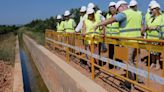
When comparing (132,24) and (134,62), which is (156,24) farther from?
(134,62)

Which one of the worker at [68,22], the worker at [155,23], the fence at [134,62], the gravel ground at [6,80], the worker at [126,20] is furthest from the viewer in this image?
the worker at [68,22]

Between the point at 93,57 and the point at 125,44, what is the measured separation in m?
2.04

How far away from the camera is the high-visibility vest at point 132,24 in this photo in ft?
24.0

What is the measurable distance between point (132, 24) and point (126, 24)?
0.13m

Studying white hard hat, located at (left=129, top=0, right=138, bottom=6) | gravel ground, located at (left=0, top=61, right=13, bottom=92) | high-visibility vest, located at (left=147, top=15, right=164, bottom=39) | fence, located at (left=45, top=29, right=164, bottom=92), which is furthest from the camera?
gravel ground, located at (left=0, top=61, right=13, bottom=92)

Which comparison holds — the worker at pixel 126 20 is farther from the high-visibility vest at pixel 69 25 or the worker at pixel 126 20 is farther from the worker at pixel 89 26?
the high-visibility vest at pixel 69 25

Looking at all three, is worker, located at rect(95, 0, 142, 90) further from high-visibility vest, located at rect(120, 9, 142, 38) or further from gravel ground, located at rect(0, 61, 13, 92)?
gravel ground, located at rect(0, 61, 13, 92)

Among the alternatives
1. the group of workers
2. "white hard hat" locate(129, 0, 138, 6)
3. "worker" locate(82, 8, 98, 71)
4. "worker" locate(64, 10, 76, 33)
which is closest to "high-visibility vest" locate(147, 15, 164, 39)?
Result: the group of workers

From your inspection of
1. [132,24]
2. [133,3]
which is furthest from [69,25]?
[132,24]

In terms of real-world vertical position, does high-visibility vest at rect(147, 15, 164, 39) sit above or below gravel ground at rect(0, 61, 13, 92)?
above

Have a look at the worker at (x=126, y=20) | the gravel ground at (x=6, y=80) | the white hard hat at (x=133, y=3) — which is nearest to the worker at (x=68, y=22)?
the gravel ground at (x=6, y=80)

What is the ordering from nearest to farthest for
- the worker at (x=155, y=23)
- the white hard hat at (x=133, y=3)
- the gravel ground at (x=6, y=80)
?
the white hard hat at (x=133, y=3) < the worker at (x=155, y=23) < the gravel ground at (x=6, y=80)

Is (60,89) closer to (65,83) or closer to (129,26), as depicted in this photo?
(65,83)

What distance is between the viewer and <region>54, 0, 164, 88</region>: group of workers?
7.27 metres
